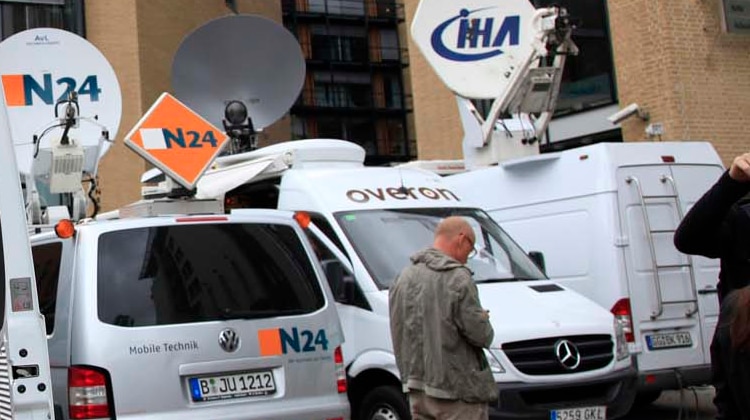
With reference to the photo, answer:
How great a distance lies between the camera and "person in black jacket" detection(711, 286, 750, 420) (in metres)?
3.21

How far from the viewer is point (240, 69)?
11570mm

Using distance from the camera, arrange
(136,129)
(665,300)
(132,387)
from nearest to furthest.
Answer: (132,387)
(136,129)
(665,300)

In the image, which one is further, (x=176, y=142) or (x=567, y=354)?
(x=567, y=354)

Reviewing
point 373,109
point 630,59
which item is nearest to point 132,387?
point 630,59

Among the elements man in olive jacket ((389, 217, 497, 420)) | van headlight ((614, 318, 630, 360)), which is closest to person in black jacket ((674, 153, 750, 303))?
man in olive jacket ((389, 217, 497, 420))

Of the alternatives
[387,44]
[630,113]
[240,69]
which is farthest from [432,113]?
[387,44]

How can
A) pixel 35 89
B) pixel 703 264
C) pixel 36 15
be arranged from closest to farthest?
pixel 703 264 → pixel 35 89 → pixel 36 15

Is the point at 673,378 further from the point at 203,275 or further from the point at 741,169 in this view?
the point at 741,169

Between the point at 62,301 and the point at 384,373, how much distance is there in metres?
2.70

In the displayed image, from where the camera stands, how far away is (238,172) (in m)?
10.0

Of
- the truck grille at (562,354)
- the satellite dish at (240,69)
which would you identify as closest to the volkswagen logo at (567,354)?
the truck grille at (562,354)

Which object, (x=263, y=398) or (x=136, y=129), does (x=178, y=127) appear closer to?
(x=136, y=129)

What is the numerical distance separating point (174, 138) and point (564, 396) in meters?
3.43

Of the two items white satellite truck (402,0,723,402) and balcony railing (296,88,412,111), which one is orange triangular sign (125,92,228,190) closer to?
white satellite truck (402,0,723,402)
